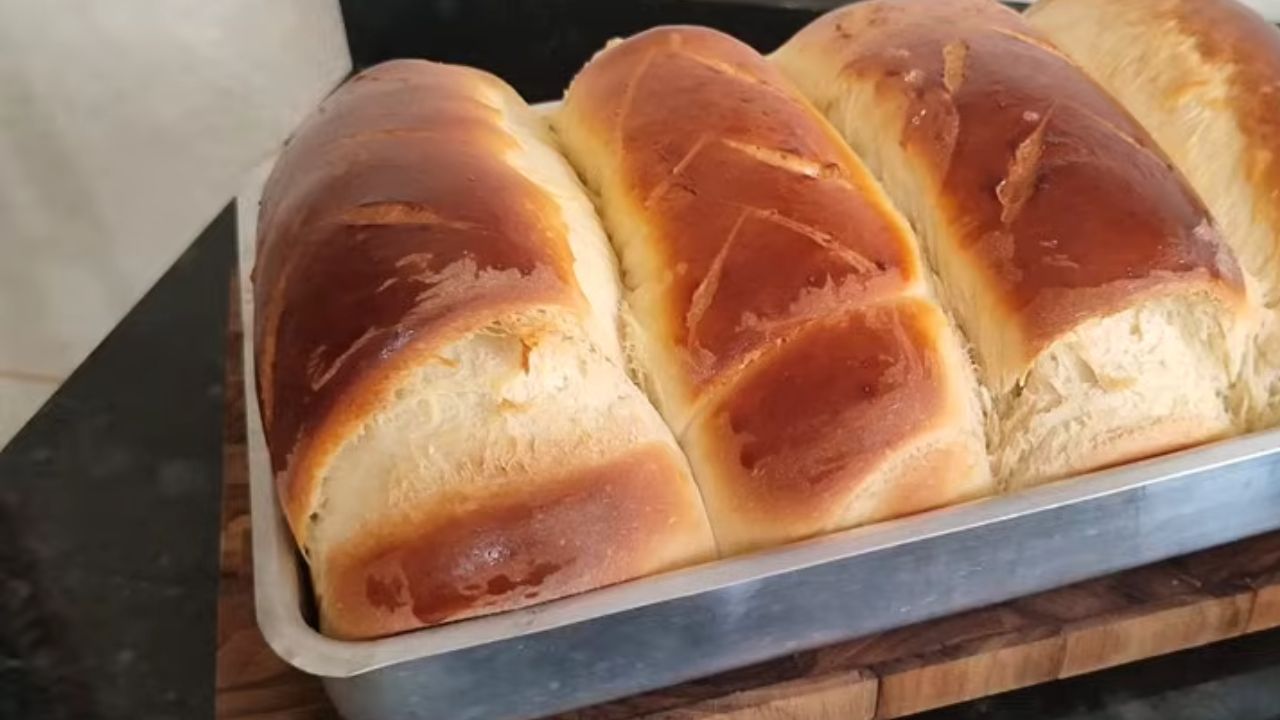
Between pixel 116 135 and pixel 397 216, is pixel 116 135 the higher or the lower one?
the lower one

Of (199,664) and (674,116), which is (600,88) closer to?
(674,116)

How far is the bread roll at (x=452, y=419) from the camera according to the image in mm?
710

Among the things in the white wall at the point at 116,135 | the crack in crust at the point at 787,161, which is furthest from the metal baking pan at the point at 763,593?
the white wall at the point at 116,135

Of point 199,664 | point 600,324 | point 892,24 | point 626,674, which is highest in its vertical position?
point 892,24

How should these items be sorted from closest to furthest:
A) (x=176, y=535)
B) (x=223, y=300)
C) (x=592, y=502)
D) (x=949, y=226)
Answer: (x=592, y=502) < (x=949, y=226) < (x=176, y=535) < (x=223, y=300)

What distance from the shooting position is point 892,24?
100 cm

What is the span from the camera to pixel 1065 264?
31.3 inches

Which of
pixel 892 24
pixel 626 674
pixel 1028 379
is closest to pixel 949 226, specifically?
pixel 1028 379

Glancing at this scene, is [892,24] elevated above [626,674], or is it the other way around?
[892,24]

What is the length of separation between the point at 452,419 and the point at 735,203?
223mm

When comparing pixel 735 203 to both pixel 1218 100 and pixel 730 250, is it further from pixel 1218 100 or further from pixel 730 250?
pixel 1218 100

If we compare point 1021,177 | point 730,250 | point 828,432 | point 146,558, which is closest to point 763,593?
point 828,432

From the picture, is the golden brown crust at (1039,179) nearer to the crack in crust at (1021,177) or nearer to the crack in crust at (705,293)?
the crack in crust at (1021,177)

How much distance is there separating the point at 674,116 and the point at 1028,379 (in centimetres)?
29
